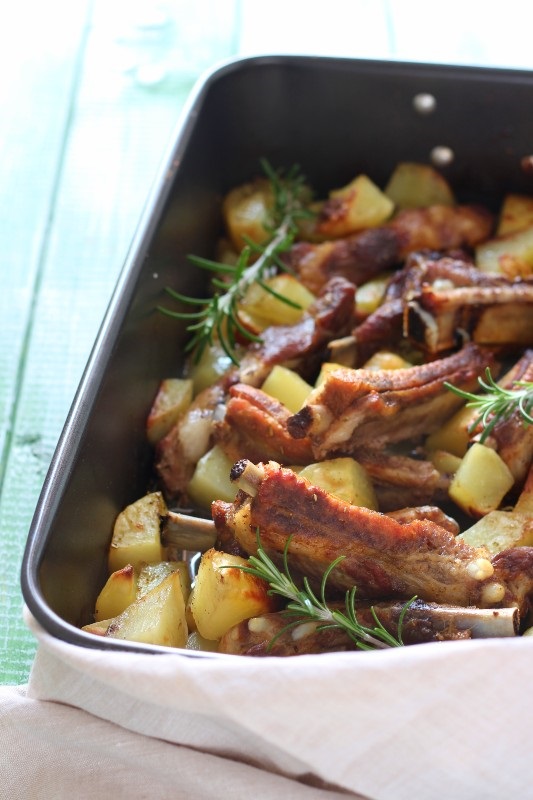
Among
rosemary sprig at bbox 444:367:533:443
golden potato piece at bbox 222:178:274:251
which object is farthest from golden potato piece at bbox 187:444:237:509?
golden potato piece at bbox 222:178:274:251

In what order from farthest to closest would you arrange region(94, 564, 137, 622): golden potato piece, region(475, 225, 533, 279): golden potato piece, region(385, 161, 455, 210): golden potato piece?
region(385, 161, 455, 210): golden potato piece
region(475, 225, 533, 279): golden potato piece
region(94, 564, 137, 622): golden potato piece

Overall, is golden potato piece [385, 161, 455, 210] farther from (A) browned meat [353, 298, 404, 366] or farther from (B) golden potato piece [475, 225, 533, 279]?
(A) browned meat [353, 298, 404, 366]

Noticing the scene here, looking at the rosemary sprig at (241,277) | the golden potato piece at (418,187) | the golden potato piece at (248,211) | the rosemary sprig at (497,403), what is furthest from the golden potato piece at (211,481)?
the golden potato piece at (418,187)

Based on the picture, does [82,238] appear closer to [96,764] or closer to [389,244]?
[389,244]

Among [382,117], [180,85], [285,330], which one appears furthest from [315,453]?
[180,85]

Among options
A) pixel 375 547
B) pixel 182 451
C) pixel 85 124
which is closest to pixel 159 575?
pixel 182 451

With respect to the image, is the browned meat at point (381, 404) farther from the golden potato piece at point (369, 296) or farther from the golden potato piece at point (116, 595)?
the golden potato piece at point (116, 595)

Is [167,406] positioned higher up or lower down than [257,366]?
lower down

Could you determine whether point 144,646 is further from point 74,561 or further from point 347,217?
point 347,217
